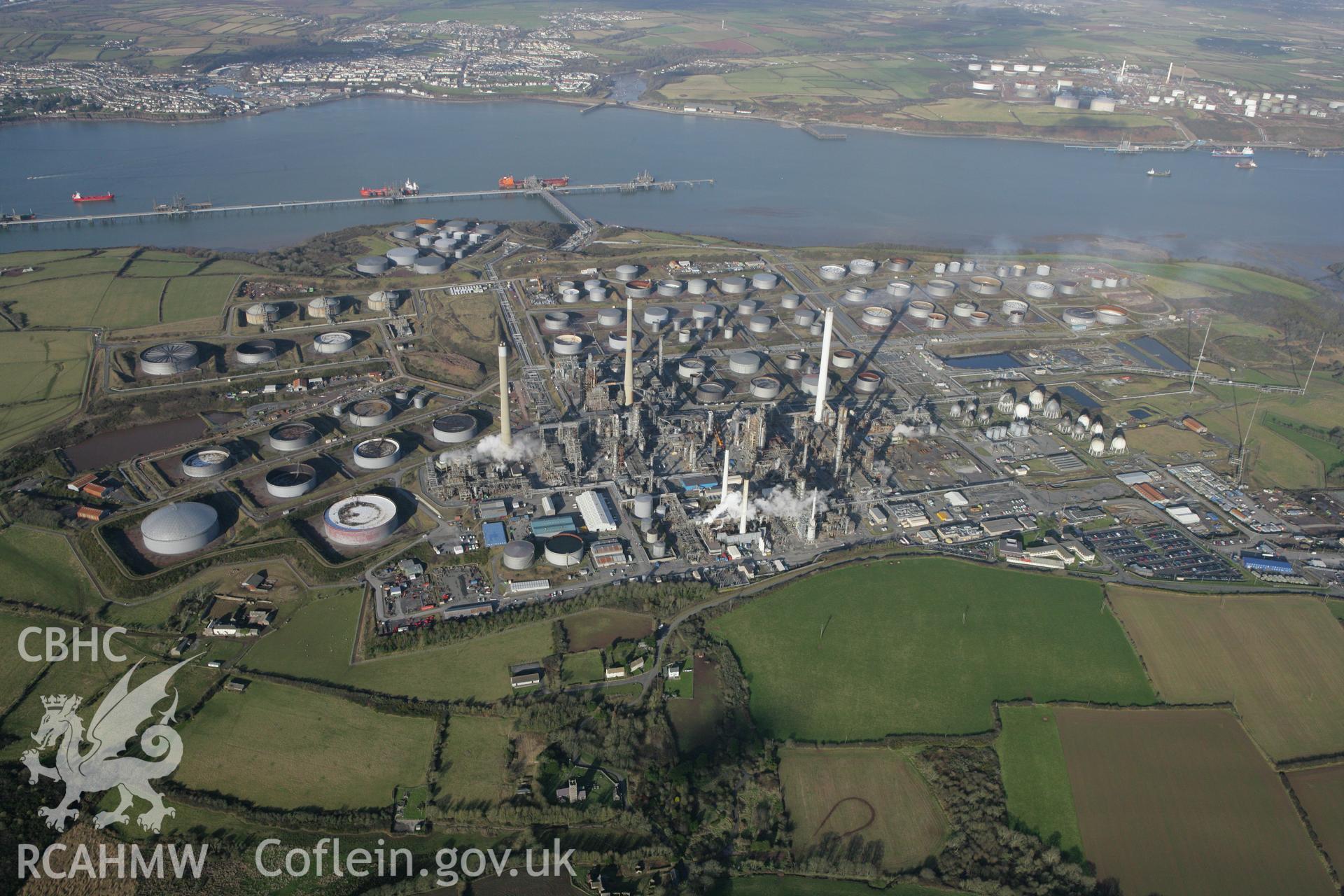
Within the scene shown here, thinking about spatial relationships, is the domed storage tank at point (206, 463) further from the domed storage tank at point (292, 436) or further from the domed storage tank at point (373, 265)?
the domed storage tank at point (373, 265)

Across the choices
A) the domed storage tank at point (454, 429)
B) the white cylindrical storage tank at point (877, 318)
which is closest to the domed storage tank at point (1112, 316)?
the white cylindrical storage tank at point (877, 318)

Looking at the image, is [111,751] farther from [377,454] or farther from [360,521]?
[377,454]

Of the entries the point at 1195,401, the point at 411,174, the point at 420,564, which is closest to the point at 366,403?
the point at 420,564

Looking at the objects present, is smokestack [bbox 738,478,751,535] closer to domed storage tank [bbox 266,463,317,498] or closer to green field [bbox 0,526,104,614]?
domed storage tank [bbox 266,463,317,498]

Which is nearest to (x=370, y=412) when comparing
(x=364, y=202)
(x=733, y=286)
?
(x=733, y=286)

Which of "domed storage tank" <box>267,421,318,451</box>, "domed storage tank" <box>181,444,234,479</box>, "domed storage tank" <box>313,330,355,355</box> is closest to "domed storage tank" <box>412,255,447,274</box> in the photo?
"domed storage tank" <box>313,330,355,355</box>

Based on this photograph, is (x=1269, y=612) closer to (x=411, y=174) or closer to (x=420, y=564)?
(x=420, y=564)
